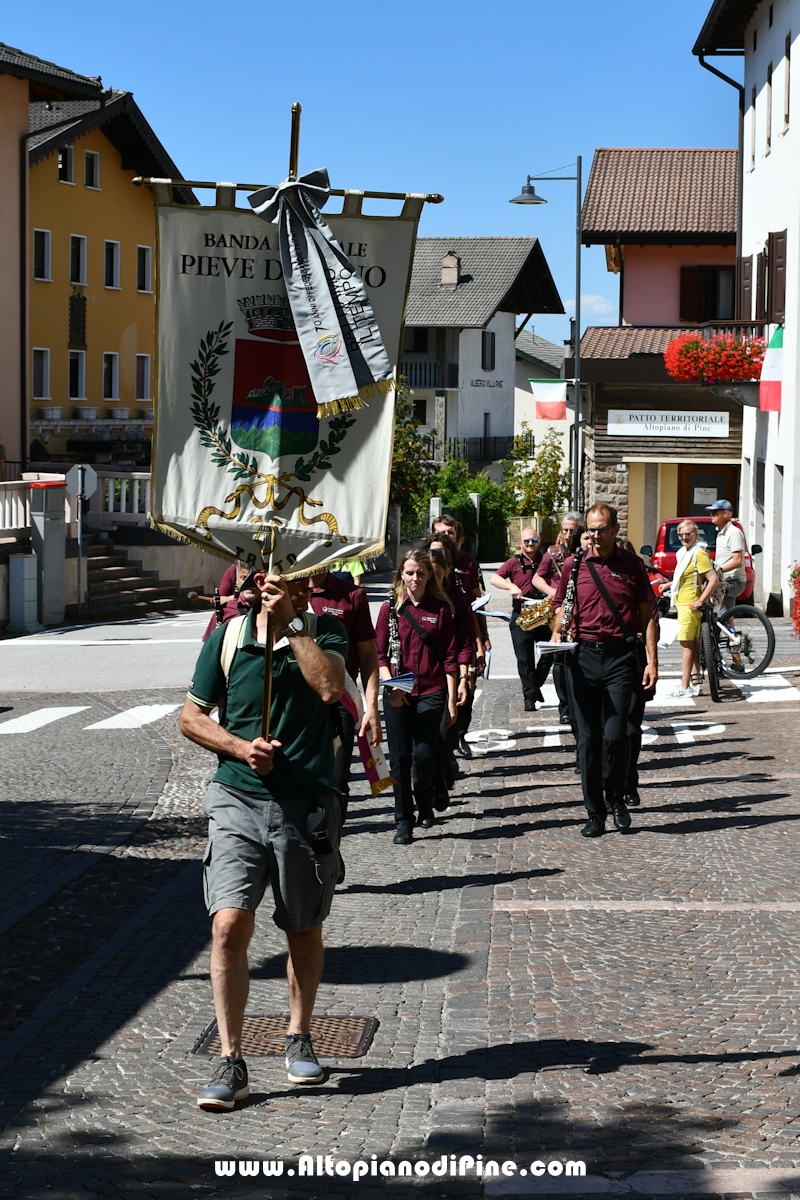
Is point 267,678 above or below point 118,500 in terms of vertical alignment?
below

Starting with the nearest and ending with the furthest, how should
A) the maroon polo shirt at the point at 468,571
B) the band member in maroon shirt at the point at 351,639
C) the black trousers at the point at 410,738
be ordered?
the band member in maroon shirt at the point at 351,639
the black trousers at the point at 410,738
the maroon polo shirt at the point at 468,571

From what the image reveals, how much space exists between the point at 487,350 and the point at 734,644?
56573mm

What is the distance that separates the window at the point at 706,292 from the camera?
3981 cm

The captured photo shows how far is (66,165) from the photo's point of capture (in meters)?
43.9

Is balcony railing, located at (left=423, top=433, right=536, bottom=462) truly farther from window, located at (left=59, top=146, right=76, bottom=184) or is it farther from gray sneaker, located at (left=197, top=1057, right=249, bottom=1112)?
gray sneaker, located at (left=197, top=1057, right=249, bottom=1112)

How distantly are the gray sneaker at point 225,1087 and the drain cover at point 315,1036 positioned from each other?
0.42 meters

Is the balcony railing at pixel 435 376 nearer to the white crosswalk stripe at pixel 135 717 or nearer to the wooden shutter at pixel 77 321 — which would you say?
the wooden shutter at pixel 77 321

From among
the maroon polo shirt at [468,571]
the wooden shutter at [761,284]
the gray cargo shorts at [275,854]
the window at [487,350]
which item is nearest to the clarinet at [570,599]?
the maroon polo shirt at [468,571]

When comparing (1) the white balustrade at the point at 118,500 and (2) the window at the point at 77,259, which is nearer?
(1) the white balustrade at the point at 118,500

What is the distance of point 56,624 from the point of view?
1122 inches

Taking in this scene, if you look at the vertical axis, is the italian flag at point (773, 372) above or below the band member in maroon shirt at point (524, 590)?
above

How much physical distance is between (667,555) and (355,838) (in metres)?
19.8

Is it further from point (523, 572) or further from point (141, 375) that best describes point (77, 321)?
point (523, 572)

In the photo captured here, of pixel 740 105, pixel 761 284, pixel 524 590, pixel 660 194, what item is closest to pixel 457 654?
pixel 524 590
